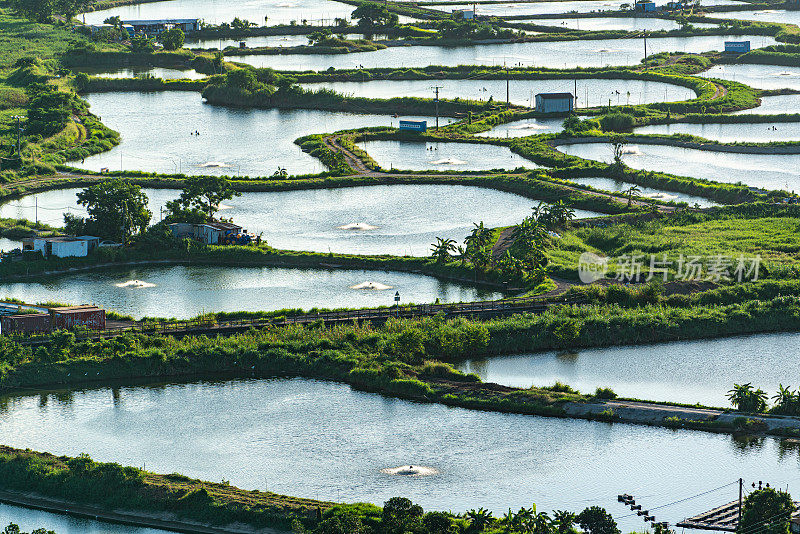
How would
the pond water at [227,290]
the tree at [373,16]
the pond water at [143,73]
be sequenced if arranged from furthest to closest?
the tree at [373,16] < the pond water at [143,73] < the pond water at [227,290]

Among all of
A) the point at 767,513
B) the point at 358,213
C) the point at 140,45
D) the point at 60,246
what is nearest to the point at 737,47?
the point at 140,45

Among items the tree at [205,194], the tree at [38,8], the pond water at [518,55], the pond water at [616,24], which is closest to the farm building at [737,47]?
the pond water at [518,55]

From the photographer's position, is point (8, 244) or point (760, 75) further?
point (760, 75)

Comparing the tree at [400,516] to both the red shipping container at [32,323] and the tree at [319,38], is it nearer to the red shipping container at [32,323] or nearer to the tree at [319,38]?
the red shipping container at [32,323]

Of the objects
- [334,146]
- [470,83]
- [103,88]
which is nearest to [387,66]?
[470,83]

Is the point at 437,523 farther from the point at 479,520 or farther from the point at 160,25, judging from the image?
the point at 160,25

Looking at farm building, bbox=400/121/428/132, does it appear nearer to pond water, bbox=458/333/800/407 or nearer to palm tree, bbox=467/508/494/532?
pond water, bbox=458/333/800/407
